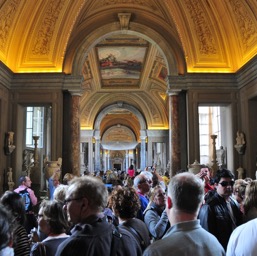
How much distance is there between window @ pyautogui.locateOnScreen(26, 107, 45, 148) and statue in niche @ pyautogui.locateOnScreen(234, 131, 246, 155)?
366 inches

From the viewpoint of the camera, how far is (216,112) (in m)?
19.3

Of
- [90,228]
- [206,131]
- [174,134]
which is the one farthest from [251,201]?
[206,131]

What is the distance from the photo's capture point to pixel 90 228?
2252 mm

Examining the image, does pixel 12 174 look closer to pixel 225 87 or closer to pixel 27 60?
pixel 27 60

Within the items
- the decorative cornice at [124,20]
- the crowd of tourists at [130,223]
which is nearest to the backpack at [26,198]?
the crowd of tourists at [130,223]

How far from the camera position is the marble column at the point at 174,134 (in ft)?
44.8

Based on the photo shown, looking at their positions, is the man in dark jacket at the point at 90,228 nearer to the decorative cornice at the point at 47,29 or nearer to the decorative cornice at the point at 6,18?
the decorative cornice at the point at 6,18

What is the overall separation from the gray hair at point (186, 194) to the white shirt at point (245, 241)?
0.76 m

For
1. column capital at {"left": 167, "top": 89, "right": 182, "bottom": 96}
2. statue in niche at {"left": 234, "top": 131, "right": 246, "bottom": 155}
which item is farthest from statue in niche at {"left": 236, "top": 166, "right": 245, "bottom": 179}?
column capital at {"left": 167, "top": 89, "right": 182, "bottom": 96}

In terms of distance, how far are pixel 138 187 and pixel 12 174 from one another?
344 inches

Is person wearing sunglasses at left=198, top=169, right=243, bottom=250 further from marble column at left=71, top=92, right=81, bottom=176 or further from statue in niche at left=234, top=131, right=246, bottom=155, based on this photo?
marble column at left=71, top=92, right=81, bottom=176

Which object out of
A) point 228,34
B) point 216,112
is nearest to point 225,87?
point 228,34

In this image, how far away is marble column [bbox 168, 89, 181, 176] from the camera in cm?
1366

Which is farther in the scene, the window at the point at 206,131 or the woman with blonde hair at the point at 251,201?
the window at the point at 206,131
